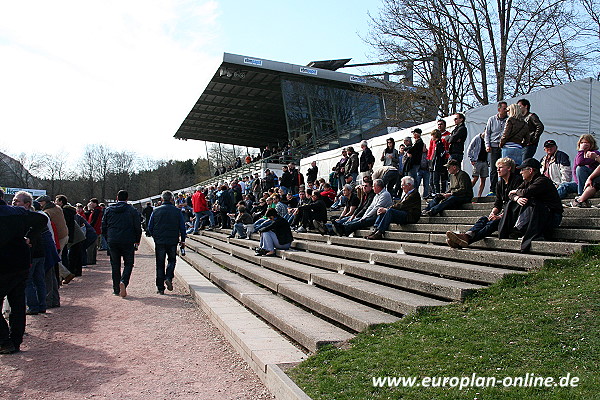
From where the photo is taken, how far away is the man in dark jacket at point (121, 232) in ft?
30.6

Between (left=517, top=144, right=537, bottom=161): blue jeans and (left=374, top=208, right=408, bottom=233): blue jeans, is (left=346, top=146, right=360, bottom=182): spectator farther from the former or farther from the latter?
(left=517, top=144, right=537, bottom=161): blue jeans

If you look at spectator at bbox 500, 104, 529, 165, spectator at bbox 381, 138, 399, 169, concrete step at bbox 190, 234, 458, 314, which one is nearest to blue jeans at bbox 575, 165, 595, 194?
spectator at bbox 500, 104, 529, 165

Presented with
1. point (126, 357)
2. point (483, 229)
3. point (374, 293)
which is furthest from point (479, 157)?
point (126, 357)

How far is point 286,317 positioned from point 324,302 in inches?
20.6

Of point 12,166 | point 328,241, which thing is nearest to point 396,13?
point 328,241

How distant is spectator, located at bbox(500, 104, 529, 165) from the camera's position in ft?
28.9

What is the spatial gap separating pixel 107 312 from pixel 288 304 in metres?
3.31

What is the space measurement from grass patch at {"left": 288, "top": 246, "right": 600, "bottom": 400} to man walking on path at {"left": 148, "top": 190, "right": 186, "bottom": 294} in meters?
5.81

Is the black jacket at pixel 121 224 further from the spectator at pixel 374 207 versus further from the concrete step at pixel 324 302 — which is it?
the spectator at pixel 374 207

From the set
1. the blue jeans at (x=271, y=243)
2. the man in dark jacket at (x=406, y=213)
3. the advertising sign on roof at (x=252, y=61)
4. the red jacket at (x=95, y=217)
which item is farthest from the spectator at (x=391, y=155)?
the advertising sign on roof at (x=252, y=61)

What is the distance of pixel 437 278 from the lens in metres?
6.16

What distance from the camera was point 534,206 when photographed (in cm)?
618

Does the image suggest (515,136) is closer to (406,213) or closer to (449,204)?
(449,204)

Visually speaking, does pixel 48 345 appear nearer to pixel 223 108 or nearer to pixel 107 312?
pixel 107 312
